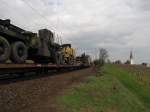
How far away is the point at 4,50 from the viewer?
12.9m

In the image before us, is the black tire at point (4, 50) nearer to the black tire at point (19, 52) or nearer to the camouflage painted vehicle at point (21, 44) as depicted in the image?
the camouflage painted vehicle at point (21, 44)

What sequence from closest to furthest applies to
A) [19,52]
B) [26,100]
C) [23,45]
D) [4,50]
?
[26,100], [4,50], [19,52], [23,45]

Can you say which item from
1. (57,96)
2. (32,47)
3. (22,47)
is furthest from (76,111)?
(32,47)

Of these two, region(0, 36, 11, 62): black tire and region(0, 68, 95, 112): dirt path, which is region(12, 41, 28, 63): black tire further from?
region(0, 68, 95, 112): dirt path

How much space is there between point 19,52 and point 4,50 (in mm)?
1789

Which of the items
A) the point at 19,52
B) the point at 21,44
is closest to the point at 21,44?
the point at 21,44

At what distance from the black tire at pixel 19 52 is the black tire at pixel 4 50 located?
32.3 inches

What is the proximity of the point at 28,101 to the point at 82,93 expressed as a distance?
139 inches

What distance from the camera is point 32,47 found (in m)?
17.1

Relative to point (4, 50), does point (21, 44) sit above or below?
above

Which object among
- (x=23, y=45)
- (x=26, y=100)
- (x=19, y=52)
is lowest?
(x=26, y=100)

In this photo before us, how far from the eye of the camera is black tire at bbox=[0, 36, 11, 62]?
41.3 ft

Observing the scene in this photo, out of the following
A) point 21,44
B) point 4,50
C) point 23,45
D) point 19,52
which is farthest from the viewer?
point 23,45

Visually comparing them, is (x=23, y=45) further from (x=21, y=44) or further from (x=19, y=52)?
(x=19, y=52)
